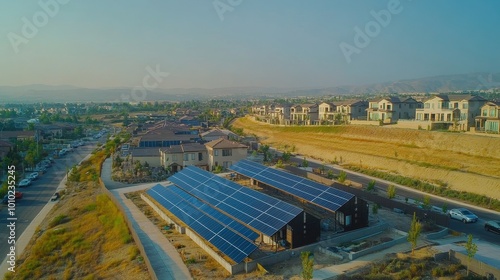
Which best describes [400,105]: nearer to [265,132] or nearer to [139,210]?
[265,132]

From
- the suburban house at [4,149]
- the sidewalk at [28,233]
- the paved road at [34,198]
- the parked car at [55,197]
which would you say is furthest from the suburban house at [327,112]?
the sidewalk at [28,233]

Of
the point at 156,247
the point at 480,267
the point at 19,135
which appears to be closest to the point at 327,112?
the point at 19,135

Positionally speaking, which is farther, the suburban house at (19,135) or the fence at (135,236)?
the suburban house at (19,135)

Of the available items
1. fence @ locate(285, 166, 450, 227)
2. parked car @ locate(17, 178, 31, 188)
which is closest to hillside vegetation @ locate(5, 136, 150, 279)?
parked car @ locate(17, 178, 31, 188)

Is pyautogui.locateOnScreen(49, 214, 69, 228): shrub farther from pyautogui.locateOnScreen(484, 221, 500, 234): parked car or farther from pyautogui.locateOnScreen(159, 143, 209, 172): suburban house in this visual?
pyautogui.locateOnScreen(484, 221, 500, 234): parked car

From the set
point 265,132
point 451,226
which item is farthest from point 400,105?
point 451,226

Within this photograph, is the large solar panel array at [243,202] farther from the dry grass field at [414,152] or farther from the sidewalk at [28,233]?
the dry grass field at [414,152]
